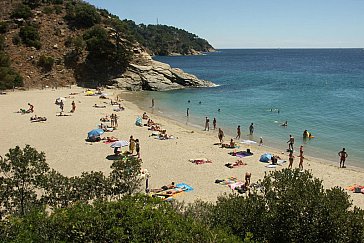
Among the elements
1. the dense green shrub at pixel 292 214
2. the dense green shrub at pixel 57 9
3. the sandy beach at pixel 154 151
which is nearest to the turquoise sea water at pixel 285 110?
the sandy beach at pixel 154 151

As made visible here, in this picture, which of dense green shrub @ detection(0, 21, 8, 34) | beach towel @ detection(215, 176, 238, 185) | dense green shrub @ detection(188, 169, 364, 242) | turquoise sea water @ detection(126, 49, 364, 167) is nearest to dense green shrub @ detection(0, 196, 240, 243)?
dense green shrub @ detection(188, 169, 364, 242)

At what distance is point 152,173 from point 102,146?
600cm

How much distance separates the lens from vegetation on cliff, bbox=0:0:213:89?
50.3 metres

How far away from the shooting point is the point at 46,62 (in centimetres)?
5016

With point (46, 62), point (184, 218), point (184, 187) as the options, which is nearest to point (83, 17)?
point (46, 62)

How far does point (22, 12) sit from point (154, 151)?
45380 mm

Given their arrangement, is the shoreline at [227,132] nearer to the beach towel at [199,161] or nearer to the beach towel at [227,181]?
the beach towel at [199,161]

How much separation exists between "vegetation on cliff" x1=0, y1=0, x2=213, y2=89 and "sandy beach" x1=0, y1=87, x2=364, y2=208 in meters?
16.1

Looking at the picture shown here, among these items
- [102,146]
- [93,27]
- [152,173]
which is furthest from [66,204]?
[93,27]

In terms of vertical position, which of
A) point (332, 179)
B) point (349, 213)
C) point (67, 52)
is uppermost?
point (67, 52)

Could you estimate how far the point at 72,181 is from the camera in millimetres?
11383

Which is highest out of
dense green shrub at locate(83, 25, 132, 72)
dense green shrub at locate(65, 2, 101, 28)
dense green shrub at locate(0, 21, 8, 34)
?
dense green shrub at locate(65, 2, 101, 28)

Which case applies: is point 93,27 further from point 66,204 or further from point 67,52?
point 66,204

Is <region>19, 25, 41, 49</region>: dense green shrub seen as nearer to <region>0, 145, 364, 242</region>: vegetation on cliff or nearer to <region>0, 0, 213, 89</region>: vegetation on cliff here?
<region>0, 0, 213, 89</region>: vegetation on cliff
